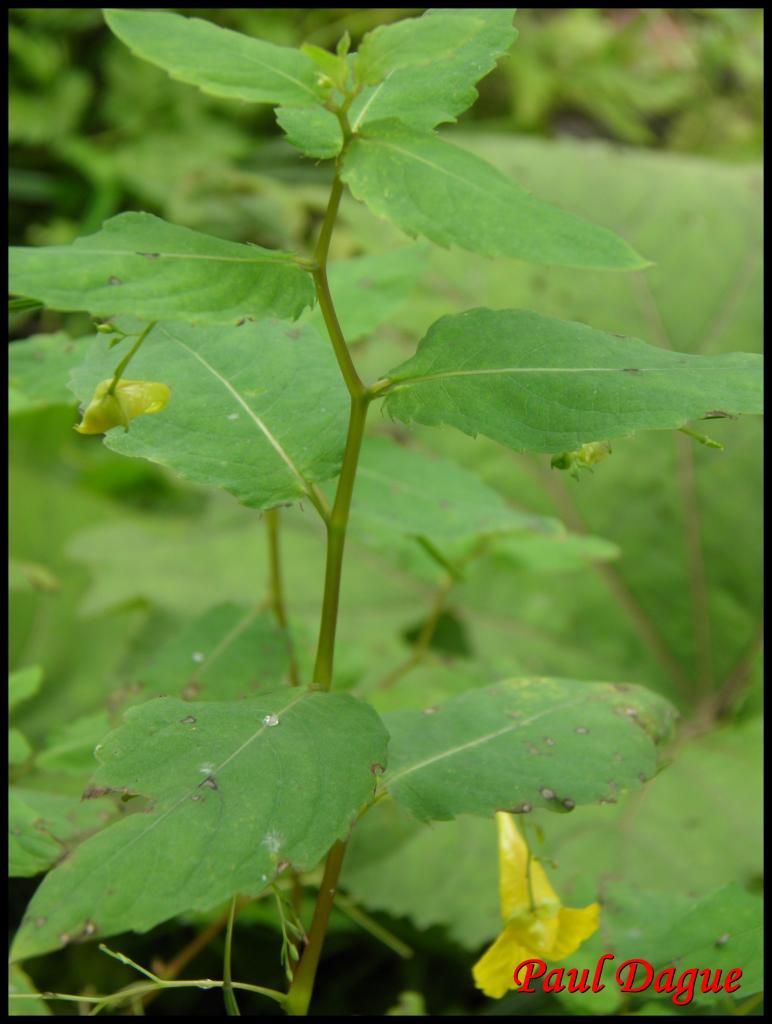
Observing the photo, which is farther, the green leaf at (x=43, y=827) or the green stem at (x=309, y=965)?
the green leaf at (x=43, y=827)

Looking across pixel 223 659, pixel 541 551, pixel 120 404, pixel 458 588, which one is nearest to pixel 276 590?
pixel 223 659

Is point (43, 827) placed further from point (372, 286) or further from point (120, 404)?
point (372, 286)

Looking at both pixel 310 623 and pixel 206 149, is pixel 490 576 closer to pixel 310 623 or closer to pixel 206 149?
pixel 310 623

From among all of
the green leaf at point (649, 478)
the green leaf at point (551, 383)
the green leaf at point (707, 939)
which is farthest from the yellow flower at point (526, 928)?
the green leaf at point (649, 478)

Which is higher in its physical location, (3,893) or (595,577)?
(3,893)

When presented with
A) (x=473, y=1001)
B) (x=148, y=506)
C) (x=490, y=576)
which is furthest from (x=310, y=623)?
(x=473, y=1001)

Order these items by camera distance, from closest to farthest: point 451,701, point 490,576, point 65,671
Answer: point 451,701
point 65,671
point 490,576

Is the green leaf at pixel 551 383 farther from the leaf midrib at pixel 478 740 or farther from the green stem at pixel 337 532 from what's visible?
the leaf midrib at pixel 478 740
